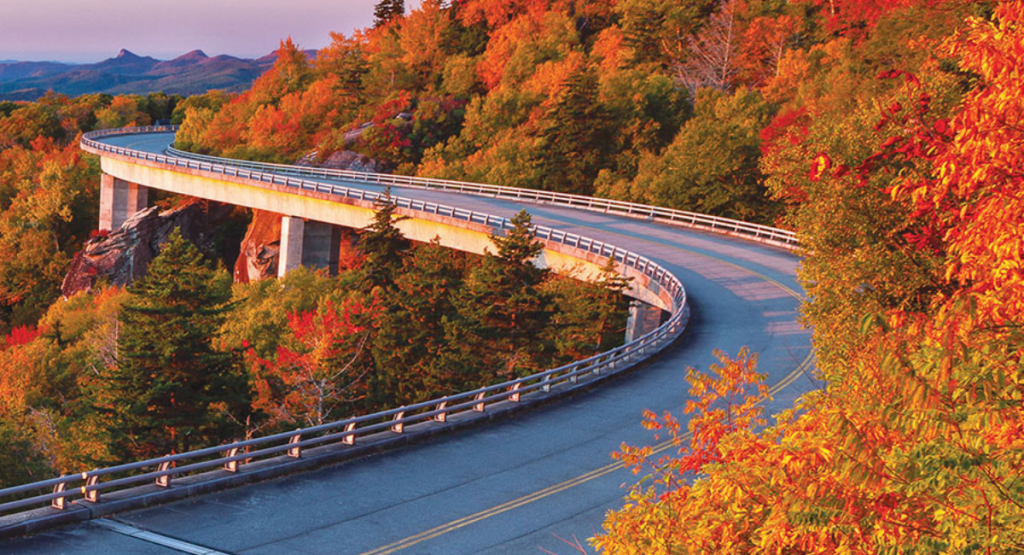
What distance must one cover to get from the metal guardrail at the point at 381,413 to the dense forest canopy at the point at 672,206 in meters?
2.28

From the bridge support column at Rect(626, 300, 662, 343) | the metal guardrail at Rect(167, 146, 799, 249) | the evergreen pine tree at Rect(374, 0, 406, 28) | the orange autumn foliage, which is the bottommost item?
the bridge support column at Rect(626, 300, 662, 343)

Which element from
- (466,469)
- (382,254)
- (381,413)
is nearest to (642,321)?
(382,254)

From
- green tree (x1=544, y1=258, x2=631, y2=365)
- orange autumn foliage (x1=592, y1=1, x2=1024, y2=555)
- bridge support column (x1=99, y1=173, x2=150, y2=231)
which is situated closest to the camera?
orange autumn foliage (x1=592, y1=1, x2=1024, y2=555)

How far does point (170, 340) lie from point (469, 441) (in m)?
13.0

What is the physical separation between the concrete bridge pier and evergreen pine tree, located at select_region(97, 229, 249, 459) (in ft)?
100.0

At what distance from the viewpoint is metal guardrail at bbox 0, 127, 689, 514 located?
1451 centimetres

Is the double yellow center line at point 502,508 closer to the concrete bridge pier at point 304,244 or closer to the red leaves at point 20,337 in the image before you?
the concrete bridge pier at point 304,244

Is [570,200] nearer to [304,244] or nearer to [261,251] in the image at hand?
[304,244]

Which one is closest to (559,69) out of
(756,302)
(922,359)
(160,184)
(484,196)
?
(484,196)

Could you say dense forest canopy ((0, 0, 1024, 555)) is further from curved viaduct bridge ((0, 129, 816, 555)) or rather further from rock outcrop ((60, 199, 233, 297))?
rock outcrop ((60, 199, 233, 297))

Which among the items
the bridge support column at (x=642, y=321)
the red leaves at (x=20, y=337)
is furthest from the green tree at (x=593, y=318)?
the red leaves at (x=20, y=337)

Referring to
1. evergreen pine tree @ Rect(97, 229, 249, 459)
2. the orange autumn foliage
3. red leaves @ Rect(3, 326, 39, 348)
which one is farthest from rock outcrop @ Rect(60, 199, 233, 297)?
the orange autumn foliage

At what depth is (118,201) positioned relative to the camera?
81.6 m

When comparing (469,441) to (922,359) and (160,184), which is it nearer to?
(922,359)
